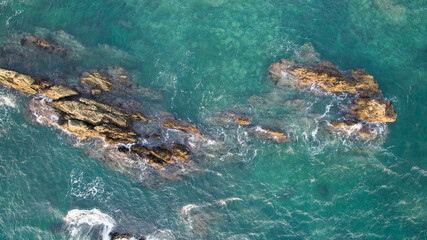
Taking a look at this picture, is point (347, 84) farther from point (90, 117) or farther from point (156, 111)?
point (90, 117)

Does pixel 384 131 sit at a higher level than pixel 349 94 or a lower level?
lower

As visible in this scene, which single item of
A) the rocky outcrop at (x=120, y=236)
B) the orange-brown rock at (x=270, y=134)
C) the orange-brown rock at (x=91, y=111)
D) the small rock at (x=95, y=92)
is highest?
the small rock at (x=95, y=92)

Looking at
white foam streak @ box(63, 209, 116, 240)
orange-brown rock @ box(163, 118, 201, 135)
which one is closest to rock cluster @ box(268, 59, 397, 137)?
orange-brown rock @ box(163, 118, 201, 135)

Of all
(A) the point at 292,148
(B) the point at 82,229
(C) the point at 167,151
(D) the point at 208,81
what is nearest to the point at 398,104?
(A) the point at 292,148

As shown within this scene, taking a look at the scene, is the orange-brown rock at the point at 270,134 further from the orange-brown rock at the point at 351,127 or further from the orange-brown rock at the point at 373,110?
the orange-brown rock at the point at 373,110

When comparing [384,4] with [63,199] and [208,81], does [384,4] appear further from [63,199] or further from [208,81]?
[63,199]

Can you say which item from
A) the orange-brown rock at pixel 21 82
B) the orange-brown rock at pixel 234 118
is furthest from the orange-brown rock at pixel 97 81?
the orange-brown rock at pixel 234 118

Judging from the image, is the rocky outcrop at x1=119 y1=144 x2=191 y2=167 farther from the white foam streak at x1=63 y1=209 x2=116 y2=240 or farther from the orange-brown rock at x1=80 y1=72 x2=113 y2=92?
the orange-brown rock at x1=80 y1=72 x2=113 y2=92
